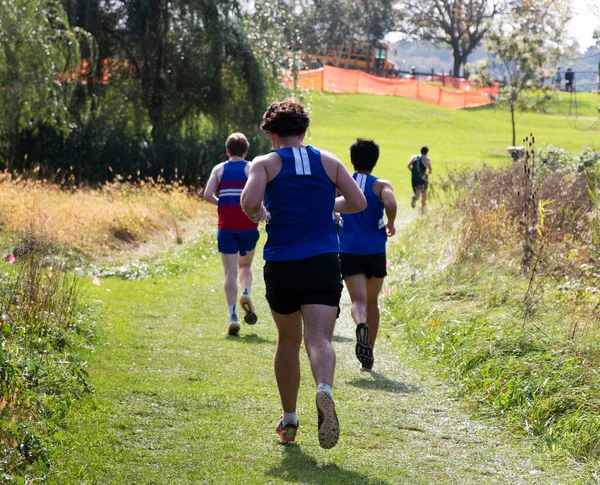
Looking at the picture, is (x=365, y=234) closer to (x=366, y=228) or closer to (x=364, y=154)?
(x=366, y=228)

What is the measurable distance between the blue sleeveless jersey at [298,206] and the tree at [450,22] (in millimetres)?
73605

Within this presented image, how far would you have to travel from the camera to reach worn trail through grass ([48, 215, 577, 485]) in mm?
5184

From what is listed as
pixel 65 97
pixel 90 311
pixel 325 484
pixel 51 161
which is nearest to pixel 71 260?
pixel 90 311

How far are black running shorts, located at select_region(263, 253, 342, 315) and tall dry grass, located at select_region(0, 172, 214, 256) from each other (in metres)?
7.43

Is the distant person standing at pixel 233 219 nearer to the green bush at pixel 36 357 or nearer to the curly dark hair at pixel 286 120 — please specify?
the green bush at pixel 36 357

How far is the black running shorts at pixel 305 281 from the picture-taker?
17.6 ft

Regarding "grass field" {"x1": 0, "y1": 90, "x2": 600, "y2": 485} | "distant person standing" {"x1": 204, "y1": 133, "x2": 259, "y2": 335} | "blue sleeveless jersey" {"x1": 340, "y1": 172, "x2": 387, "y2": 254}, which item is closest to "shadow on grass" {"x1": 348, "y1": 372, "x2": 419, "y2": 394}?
"grass field" {"x1": 0, "y1": 90, "x2": 600, "y2": 485}

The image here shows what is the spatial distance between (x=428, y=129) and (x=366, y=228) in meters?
46.4

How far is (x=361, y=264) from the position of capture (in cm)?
791

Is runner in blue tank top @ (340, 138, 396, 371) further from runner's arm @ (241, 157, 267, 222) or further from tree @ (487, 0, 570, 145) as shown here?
tree @ (487, 0, 570, 145)

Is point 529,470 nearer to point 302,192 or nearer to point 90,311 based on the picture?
point 302,192

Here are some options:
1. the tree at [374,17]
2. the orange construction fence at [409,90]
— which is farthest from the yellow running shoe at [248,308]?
the tree at [374,17]

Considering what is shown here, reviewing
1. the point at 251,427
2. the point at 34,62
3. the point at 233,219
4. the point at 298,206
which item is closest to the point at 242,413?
the point at 251,427

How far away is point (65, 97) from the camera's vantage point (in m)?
22.2
